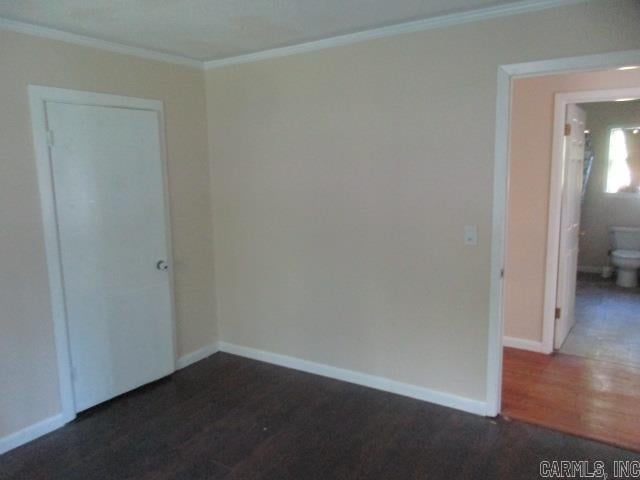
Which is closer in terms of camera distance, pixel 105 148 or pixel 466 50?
pixel 466 50

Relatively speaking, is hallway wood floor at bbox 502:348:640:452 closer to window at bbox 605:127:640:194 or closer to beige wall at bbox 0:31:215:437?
beige wall at bbox 0:31:215:437

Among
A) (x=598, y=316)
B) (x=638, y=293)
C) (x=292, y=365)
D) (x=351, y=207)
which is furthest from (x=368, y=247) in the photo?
(x=638, y=293)

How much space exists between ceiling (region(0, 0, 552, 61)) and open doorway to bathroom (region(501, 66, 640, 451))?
133 cm

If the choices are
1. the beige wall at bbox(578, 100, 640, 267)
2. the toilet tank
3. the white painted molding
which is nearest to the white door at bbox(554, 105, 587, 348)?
the white painted molding

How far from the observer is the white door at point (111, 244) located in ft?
9.12

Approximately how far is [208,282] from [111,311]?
0.93 metres

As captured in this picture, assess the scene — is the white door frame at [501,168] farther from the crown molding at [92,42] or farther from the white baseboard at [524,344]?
the crown molding at [92,42]

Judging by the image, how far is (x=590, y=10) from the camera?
7.46ft

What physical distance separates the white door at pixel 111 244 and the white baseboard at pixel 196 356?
8.2 inches

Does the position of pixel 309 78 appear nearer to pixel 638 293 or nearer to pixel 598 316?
pixel 598 316

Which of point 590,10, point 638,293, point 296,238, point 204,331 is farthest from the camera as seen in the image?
point 638,293

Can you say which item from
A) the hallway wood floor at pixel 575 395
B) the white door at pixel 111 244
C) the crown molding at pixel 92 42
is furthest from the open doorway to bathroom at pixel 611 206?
the crown molding at pixel 92 42

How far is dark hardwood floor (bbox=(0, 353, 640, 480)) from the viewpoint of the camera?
2.37 metres

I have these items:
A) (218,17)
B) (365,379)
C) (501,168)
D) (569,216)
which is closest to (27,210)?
(218,17)
